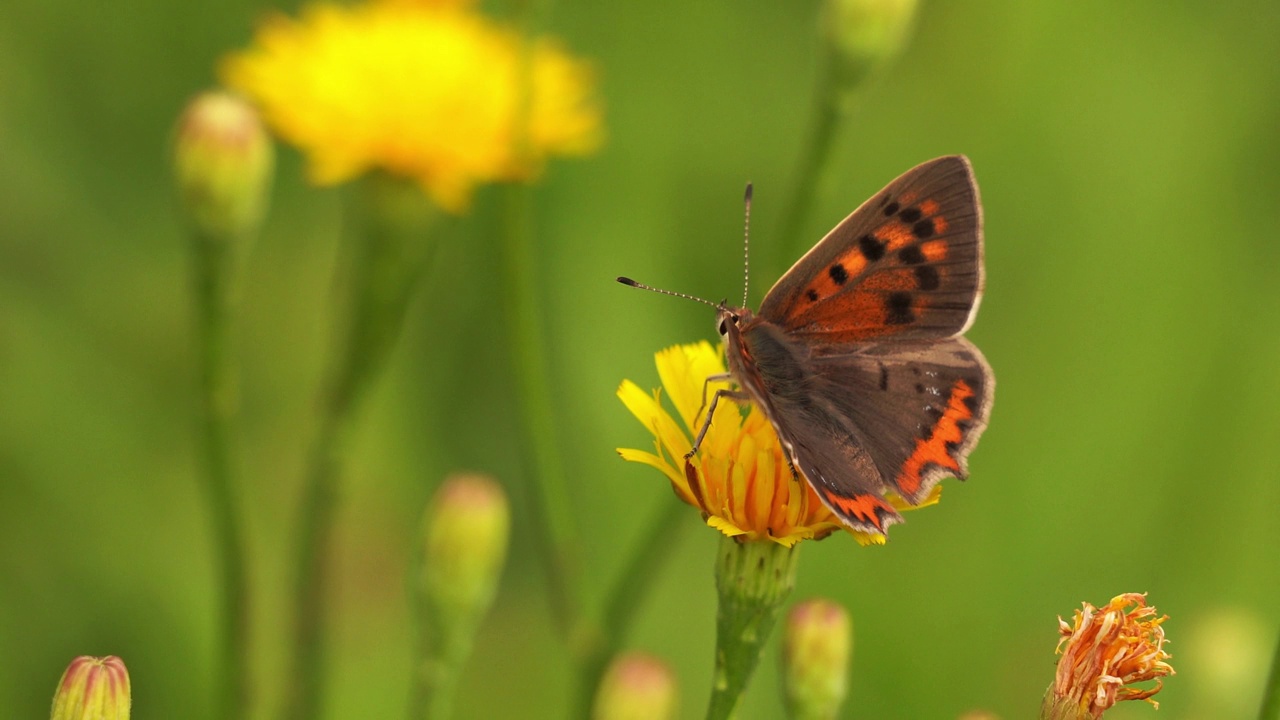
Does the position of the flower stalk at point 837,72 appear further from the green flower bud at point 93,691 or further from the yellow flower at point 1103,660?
the green flower bud at point 93,691

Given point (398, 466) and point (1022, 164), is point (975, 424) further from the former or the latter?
point (1022, 164)

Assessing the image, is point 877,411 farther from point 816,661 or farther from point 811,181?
point 811,181

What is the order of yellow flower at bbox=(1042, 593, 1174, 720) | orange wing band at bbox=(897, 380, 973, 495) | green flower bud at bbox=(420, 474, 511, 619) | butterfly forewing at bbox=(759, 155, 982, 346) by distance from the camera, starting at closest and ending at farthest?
yellow flower at bbox=(1042, 593, 1174, 720)
orange wing band at bbox=(897, 380, 973, 495)
butterfly forewing at bbox=(759, 155, 982, 346)
green flower bud at bbox=(420, 474, 511, 619)

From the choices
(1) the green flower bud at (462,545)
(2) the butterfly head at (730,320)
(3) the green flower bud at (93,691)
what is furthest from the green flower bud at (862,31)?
(3) the green flower bud at (93,691)

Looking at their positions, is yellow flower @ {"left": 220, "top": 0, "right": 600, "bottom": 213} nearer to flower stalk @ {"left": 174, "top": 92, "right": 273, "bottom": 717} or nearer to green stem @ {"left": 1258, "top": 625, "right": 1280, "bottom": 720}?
flower stalk @ {"left": 174, "top": 92, "right": 273, "bottom": 717}

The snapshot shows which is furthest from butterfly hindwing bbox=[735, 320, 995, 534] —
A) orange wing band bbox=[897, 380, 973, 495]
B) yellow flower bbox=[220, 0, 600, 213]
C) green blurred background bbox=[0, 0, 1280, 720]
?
yellow flower bbox=[220, 0, 600, 213]

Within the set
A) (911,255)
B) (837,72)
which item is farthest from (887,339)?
(837,72)
